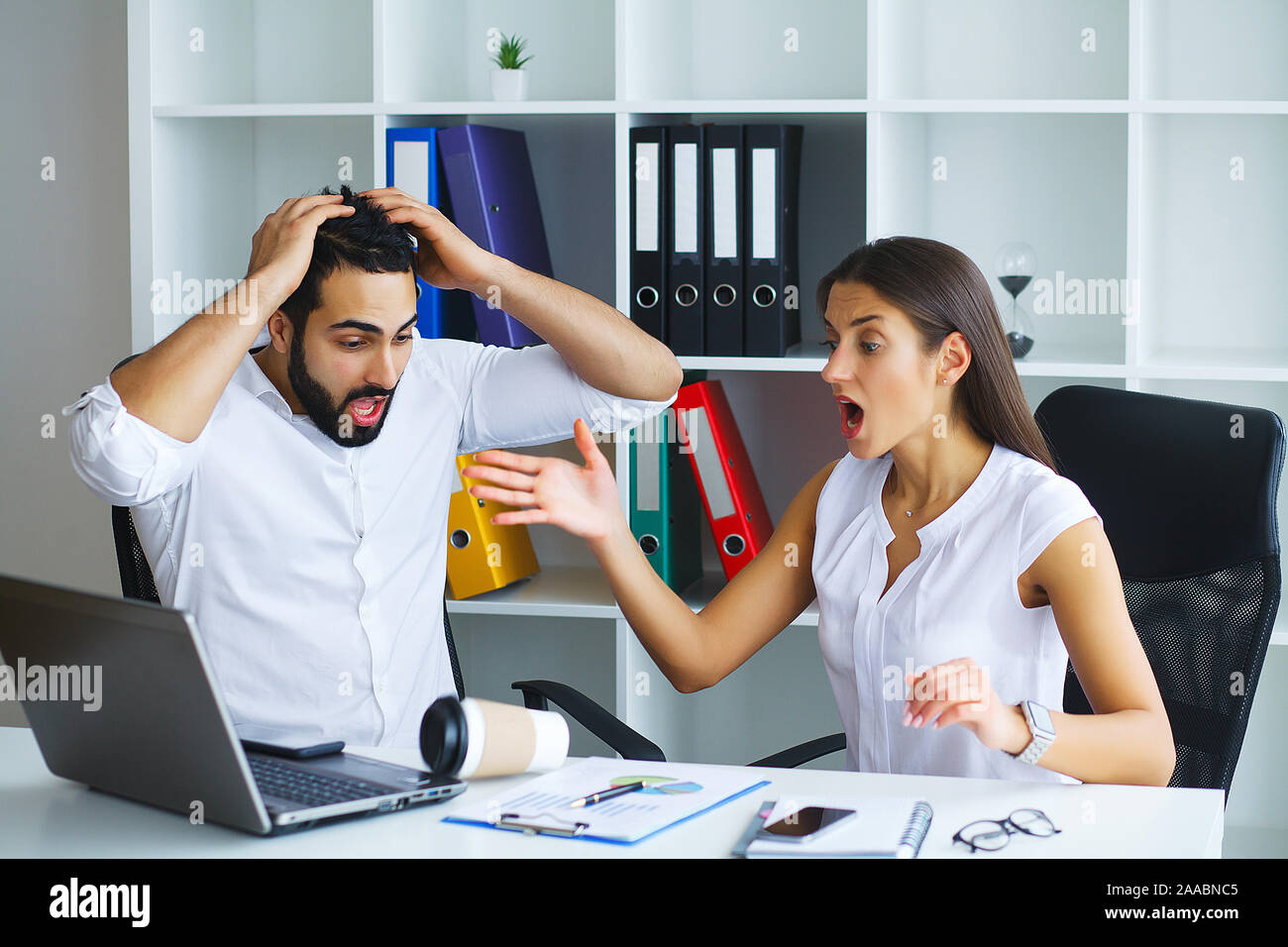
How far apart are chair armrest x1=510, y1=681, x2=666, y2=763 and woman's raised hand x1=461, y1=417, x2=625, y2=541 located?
0.27m

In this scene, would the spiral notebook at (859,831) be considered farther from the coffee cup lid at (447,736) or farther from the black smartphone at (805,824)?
the coffee cup lid at (447,736)

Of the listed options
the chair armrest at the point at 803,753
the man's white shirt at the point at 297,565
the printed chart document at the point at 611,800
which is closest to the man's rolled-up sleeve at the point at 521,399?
the man's white shirt at the point at 297,565

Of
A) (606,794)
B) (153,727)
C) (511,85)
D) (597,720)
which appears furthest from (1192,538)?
(511,85)

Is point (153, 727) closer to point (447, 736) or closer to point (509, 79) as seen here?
point (447, 736)

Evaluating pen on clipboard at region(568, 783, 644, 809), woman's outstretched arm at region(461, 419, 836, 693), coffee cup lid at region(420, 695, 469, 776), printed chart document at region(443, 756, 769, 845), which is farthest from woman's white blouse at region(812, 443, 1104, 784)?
coffee cup lid at region(420, 695, 469, 776)

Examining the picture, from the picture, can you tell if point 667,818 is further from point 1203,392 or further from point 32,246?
point 32,246

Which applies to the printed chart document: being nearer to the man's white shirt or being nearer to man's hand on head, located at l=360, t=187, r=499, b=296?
the man's white shirt

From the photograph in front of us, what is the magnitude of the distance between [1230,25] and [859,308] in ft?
4.28

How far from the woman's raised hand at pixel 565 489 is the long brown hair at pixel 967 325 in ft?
1.47

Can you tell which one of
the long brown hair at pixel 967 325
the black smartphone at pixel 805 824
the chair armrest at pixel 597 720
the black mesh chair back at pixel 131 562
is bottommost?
the chair armrest at pixel 597 720

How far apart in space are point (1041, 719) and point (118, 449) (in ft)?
3.66

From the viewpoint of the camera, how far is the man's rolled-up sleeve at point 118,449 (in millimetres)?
1533

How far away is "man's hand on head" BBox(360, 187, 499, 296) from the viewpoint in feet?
5.69

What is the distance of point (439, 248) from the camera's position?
1.77m
